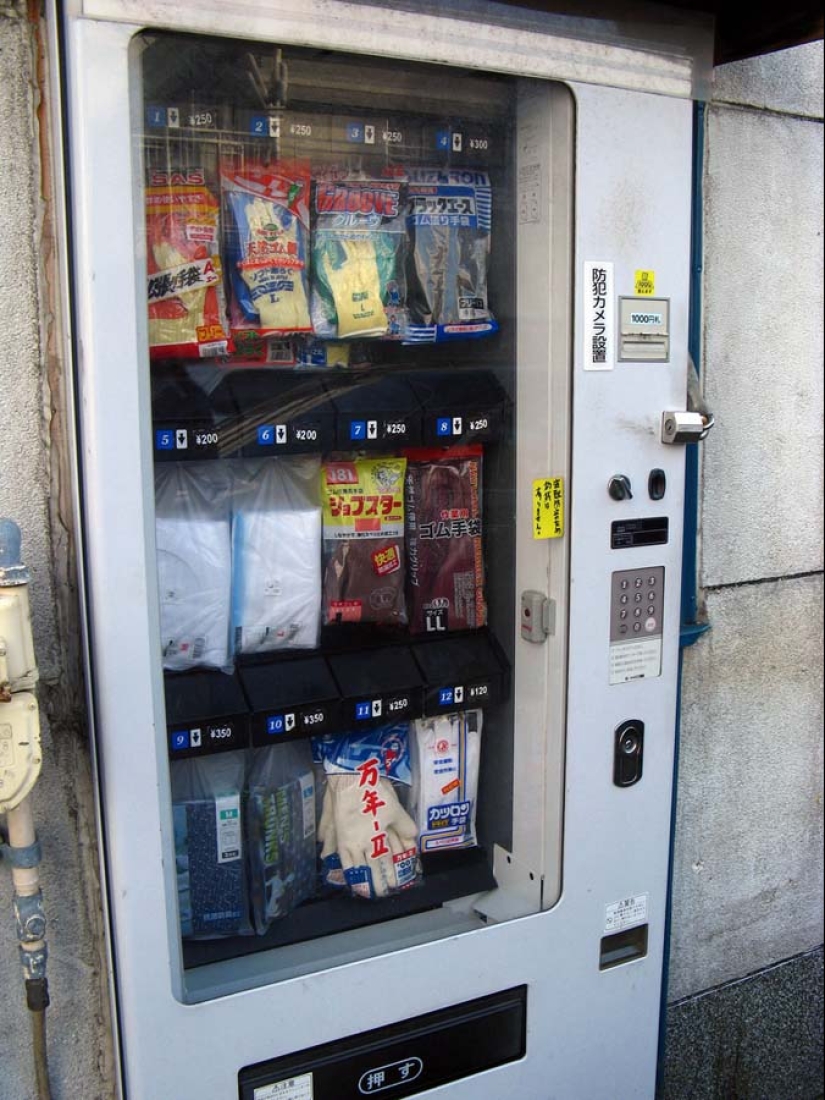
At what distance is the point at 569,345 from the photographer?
187cm

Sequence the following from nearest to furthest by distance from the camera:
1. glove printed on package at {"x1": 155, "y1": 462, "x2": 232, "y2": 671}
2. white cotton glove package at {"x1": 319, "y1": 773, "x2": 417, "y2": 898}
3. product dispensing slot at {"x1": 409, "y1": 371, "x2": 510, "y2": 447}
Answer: glove printed on package at {"x1": 155, "y1": 462, "x2": 232, "y2": 671} → product dispensing slot at {"x1": 409, "y1": 371, "x2": 510, "y2": 447} → white cotton glove package at {"x1": 319, "y1": 773, "x2": 417, "y2": 898}

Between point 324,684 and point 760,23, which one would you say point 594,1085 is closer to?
point 324,684

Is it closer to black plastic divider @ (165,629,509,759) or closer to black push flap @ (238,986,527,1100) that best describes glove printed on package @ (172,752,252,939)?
black plastic divider @ (165,629,509,759)

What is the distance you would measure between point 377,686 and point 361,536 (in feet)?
0.97

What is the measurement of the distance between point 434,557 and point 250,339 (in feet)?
1.85

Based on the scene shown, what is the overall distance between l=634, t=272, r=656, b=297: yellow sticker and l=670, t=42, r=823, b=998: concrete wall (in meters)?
0.43

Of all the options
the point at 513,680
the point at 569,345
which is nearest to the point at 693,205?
the point at 569,345

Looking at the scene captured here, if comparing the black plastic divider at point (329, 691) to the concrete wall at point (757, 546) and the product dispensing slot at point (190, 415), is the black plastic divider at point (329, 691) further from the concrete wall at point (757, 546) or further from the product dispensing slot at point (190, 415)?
the concrete wall at point (757, 546)

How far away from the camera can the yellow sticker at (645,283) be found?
191cm

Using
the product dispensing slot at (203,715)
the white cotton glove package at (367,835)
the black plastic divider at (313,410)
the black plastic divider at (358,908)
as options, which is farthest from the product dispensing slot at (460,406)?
the black plastic divider at (358,908)

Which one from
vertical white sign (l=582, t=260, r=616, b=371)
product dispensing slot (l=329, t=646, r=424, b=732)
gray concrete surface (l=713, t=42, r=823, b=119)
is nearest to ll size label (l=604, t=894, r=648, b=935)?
product dispensing slot (l=329, t=646, r=424, b=732)

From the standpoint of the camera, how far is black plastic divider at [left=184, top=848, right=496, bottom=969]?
1.90 metres

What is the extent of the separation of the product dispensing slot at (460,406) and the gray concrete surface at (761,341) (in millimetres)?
599

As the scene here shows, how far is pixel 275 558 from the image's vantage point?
6.40ft
